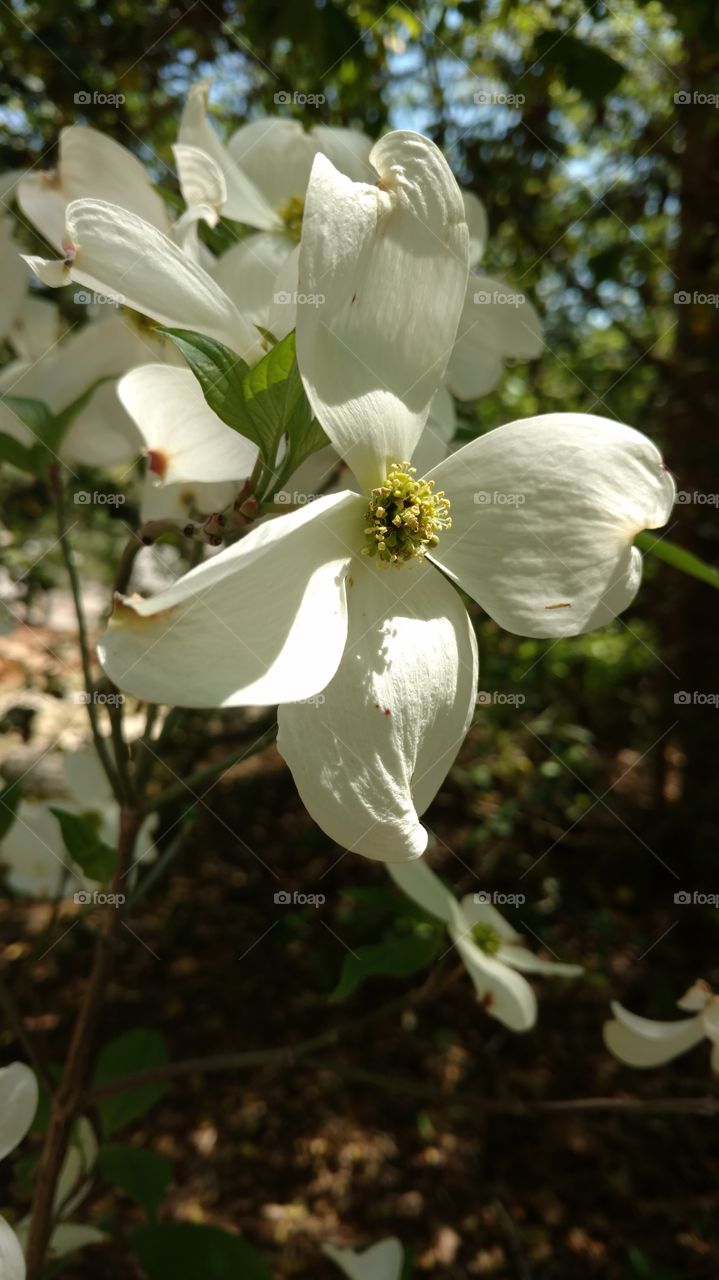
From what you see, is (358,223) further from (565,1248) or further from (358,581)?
(565,1248)

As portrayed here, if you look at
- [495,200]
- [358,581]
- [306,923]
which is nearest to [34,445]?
[358,581]

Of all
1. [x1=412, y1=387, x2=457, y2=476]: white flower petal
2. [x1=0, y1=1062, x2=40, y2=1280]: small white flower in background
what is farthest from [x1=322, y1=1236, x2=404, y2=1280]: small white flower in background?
[x1=412, y1=387, x2=457, y2=476]: white flower petal

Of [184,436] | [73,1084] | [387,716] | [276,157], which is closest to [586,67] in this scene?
[276,157]

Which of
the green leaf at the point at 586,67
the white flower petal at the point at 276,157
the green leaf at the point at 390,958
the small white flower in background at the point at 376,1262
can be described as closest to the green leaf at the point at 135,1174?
the small white flower in background at the point at 376,1262

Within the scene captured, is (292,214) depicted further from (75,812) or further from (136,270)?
(75,812)

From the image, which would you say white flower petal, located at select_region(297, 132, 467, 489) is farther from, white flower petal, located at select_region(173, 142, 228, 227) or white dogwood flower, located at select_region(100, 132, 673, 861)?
white flower petal, located at select_region(173, 142, 228, 227)

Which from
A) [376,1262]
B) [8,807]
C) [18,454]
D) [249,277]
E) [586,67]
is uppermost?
[586,67]
